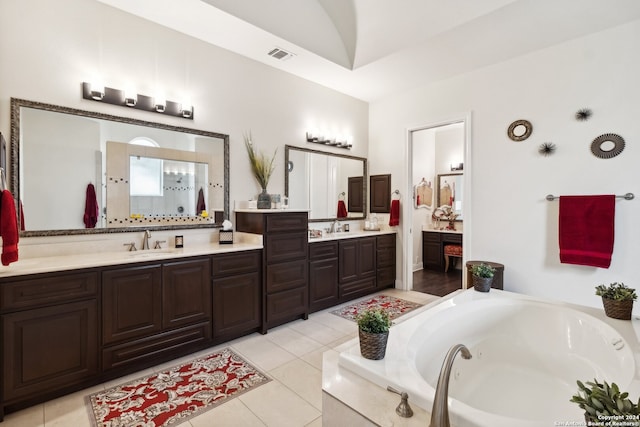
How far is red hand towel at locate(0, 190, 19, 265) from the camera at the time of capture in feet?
5.94

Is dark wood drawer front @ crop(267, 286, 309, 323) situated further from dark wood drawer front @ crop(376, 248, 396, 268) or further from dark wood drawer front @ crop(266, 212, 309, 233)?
dark wood drawer front @ crop(376, 248, 396, 268)

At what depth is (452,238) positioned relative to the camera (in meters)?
5.82

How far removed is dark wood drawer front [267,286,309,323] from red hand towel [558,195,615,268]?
9.32ft

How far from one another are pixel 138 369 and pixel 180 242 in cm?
113

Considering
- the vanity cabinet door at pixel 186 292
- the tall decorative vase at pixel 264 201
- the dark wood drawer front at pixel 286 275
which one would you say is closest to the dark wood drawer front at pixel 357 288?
the dark wood drawer front at pixel 286 275

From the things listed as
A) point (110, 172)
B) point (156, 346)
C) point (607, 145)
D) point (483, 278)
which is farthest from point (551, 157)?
point (110, 172)

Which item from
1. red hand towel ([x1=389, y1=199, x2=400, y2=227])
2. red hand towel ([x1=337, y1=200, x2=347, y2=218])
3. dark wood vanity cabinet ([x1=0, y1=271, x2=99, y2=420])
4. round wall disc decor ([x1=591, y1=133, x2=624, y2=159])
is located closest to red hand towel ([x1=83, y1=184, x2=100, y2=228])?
dark wood vanity cabinet ([x1=0, y1=271, x2=99, y2=420])

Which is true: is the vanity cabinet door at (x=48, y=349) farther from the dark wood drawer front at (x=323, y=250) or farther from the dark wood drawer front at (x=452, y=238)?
the dark wood drawer front at (x=452, y=238)

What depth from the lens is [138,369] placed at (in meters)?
A: 2.44

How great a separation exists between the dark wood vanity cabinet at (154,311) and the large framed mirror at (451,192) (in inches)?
206

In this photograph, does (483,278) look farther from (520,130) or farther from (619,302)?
(520,130)

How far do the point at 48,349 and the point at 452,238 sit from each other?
5.83 m

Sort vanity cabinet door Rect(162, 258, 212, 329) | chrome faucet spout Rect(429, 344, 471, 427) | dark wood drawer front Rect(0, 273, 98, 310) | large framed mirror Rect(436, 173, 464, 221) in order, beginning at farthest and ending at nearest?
large framed mirror Rect(436, 173, 464, 221) < vanity cabinet door Rect(162, 258, 212, 329) < dark wood drawer front Rect(0, 273, 98, 310) < chrome faucet spout Rect(429, 344, 471, 427)

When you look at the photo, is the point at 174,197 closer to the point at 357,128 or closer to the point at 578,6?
the point at 357,128
